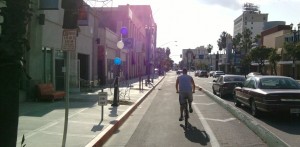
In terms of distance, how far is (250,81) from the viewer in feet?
57.7

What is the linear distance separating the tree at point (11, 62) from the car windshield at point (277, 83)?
39.2ft

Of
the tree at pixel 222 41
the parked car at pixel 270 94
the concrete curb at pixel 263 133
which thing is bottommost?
the concrete curb at pixel 263 133

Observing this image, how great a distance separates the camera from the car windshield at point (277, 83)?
52.5ft

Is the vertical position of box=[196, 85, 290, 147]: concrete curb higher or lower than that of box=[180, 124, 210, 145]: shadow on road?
higher

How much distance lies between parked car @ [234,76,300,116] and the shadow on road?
286 cm

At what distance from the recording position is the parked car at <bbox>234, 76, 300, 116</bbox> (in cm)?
1431

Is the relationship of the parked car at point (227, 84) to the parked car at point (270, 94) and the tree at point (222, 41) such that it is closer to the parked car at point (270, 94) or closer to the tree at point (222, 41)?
the parked car at point (270, 94)

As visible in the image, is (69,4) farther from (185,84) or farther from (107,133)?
(185,84)

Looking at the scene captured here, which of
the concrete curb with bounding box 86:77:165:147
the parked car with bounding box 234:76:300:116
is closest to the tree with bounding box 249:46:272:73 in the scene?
the parked car with bounding box 234:76:300:116

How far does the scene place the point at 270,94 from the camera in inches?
571

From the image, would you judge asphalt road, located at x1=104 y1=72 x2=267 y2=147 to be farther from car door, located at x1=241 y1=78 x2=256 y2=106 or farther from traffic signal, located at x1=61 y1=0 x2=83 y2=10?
traffic signal, located at x1=61 y1=0 x2=83 y2=10

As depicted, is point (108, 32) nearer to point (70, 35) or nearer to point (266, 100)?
point (266, 100)

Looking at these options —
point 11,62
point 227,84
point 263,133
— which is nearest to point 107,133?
point 263,133

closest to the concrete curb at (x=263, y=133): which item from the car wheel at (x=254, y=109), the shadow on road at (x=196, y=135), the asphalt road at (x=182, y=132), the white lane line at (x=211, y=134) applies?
the asphalt road at (x=182, y=132)
